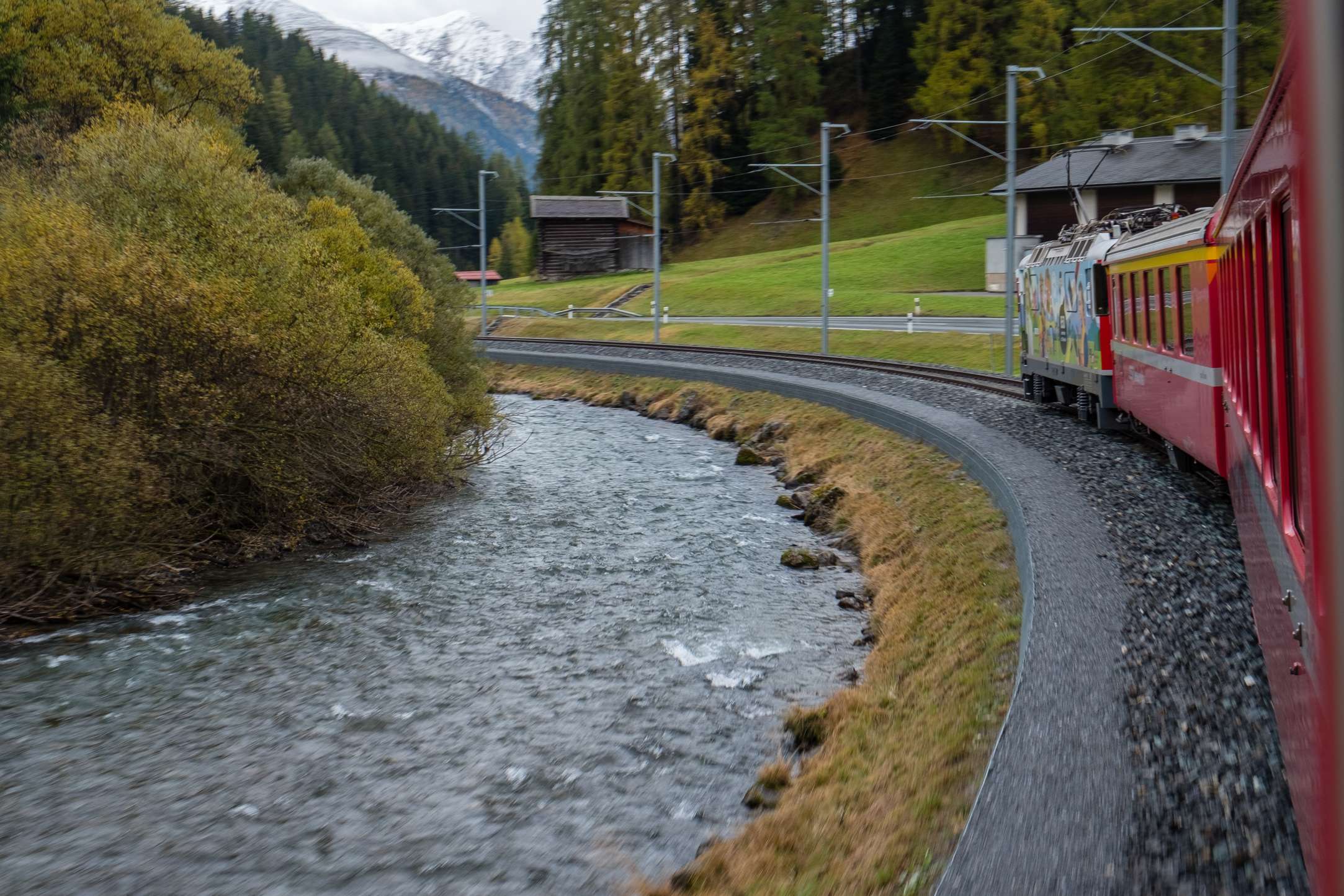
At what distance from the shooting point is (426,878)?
8016 mm

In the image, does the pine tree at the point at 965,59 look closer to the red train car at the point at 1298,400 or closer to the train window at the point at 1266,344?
the red train car at the point at 1298,400

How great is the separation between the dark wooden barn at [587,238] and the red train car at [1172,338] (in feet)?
211

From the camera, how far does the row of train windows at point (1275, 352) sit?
4.08m

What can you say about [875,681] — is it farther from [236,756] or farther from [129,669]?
[129,669]

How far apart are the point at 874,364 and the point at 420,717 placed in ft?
79.1

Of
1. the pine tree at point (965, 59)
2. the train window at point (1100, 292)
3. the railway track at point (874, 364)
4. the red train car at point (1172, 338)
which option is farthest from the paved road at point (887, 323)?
the pine tree at point (965, 59)

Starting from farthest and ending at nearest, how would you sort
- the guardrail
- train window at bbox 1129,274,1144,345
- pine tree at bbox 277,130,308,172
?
pine tree at bbox 277,130,308,172 < the guardrail < train window at bbox 1129,274,1144,345

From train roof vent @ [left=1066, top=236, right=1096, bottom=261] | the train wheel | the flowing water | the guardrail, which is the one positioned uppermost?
the guardrail

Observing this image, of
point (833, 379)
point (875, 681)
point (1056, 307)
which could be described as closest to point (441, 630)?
point (875, 681)

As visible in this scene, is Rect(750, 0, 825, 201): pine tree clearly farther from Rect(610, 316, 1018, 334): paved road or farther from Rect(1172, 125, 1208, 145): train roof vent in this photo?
Rect(1172, 125, 1208, 145): train roof vent

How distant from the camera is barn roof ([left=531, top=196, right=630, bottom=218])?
3093 inches

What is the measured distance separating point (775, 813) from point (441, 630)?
668 centimetres

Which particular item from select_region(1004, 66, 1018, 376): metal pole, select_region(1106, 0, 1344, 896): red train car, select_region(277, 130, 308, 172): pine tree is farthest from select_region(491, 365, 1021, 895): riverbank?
select_region(277, 130, 308, 172): pine tree

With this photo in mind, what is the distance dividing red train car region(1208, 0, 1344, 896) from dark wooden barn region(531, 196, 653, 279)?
72.5 meters
